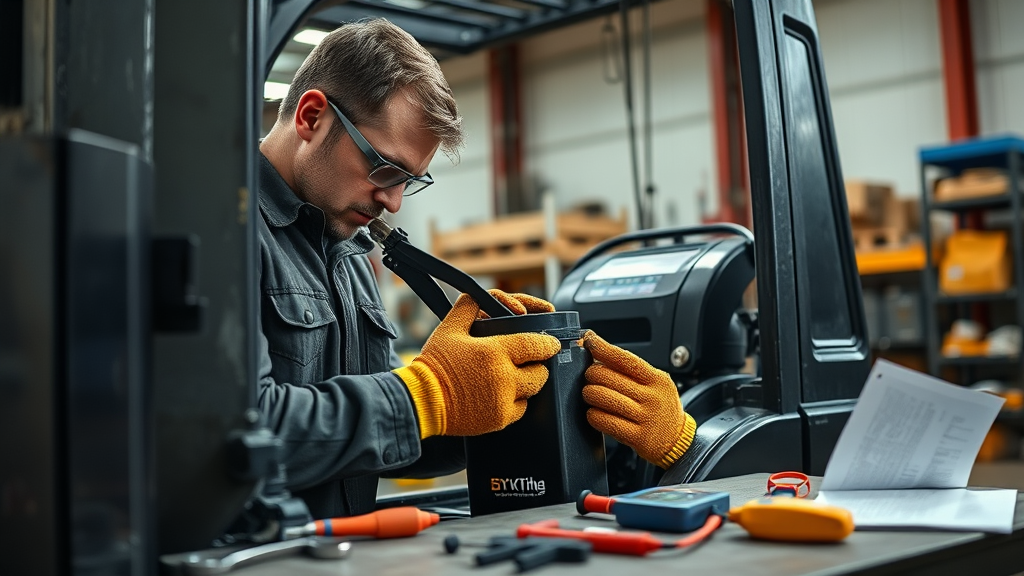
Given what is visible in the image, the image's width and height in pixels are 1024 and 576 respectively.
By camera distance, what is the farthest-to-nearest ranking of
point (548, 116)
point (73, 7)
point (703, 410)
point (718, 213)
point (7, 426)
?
point (548, 116) < point (718, 213) < point (703, 410) < point (73, 7) < point (7, 426)

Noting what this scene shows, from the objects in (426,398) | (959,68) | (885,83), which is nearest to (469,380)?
(426,398)

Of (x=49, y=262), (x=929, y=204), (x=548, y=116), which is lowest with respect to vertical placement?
(x=49, y=262)

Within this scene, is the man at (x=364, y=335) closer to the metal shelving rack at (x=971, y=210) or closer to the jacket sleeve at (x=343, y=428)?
the jacket sleeve at (x=343, y=428)

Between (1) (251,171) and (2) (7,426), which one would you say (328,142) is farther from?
(2) (7,426)

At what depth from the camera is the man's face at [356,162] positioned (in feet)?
5.44

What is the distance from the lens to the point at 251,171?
97cm

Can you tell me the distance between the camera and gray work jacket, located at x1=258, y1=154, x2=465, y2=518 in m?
1.25

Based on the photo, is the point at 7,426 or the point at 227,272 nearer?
the point at 7,426

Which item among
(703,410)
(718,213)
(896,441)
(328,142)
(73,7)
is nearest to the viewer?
(73,7)

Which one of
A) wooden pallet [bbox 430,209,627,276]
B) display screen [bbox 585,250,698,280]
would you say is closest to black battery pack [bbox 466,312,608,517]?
display screen [bbox 585,250,698,280]

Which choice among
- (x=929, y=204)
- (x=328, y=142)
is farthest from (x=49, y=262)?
(x=929, y=204)

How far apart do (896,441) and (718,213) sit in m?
6.98

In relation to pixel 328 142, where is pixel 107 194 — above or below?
below

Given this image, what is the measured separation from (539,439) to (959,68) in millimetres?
6534
